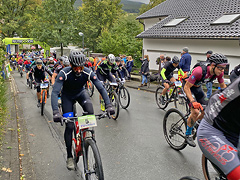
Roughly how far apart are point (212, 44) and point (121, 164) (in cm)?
1210

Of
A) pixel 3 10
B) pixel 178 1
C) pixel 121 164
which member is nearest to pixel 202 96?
pixel 121 164

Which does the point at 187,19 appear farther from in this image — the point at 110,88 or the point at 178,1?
the point at 110,88

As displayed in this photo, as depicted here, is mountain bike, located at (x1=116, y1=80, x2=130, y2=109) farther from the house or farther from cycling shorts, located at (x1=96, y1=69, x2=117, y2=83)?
the house

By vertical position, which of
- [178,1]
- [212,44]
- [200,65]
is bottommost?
[200,65]

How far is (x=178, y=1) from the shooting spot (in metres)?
23.3

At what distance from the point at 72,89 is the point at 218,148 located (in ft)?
9.60

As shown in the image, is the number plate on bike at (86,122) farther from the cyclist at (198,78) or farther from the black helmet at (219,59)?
the black helmet at (219,59)

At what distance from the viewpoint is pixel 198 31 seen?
51.4ft

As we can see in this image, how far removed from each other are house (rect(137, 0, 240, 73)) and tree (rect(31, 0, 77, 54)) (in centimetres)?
2354

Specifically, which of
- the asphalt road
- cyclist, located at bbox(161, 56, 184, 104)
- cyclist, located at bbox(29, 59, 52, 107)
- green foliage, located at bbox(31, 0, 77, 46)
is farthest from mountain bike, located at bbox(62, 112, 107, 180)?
green foliage, located at bbox(31, 0, 77, 46)

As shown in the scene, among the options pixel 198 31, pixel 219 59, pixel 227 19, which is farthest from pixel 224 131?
pixel 227 19

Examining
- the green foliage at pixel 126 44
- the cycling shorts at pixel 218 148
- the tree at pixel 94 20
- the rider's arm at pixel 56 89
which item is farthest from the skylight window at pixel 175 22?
the tree at pixel 94 20

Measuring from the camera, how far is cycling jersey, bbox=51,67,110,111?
4078 millimetres

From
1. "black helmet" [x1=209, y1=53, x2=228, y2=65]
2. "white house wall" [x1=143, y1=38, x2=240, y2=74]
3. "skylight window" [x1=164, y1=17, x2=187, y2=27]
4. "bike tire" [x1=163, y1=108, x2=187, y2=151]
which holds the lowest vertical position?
"bike tire" [x1=163, y1=108, x2=187, y2=151]
